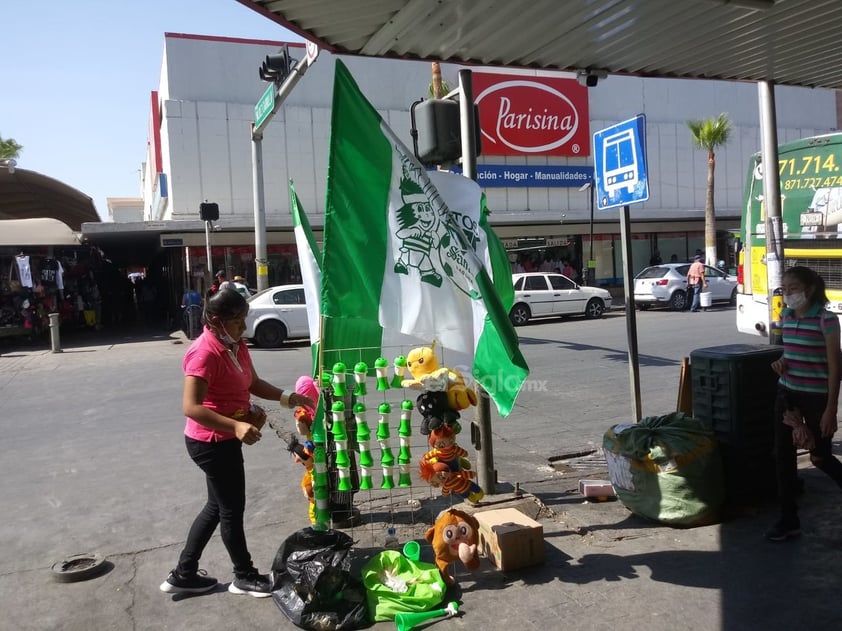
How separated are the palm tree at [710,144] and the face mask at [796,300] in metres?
24.7

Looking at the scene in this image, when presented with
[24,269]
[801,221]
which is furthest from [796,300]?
[24,269]

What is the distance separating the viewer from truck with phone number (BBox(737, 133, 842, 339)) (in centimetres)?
887

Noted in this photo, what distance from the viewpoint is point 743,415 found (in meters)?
4.86

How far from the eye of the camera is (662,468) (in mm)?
4617

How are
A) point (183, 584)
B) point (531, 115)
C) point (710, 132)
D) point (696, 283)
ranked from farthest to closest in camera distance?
1. point (710, 132)
2. point (531, 115)
3. point (696, 283)
4. point (183, 584)

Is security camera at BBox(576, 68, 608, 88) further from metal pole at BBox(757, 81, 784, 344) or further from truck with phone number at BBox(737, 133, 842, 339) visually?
truck with phone number at BBox(737, 133, 842, 339)

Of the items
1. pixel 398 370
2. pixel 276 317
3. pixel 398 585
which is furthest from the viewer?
pixel 276 317

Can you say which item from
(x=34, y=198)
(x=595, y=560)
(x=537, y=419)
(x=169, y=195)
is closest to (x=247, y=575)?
(x=595, y=560)

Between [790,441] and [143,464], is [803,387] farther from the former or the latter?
[143,464]

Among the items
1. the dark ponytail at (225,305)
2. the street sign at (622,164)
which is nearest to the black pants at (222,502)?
the dark ponytail at (225,305)

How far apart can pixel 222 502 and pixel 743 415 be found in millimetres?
3595

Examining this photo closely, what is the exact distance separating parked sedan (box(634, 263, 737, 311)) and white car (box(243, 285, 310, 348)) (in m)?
11.4

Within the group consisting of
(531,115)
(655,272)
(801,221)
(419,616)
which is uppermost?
(531,115)

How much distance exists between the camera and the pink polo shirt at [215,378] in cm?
378
